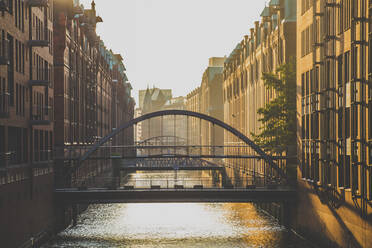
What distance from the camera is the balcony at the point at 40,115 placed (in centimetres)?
4181

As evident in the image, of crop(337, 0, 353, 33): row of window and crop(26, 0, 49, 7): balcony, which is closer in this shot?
crop(337, 0, 353, 33): row of window

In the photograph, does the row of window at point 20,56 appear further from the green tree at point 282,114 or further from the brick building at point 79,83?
the green tree at point 282,114

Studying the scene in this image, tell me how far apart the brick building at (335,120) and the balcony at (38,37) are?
17.0 metres

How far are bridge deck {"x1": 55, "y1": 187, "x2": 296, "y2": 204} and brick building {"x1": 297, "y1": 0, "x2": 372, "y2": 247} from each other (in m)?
2.16

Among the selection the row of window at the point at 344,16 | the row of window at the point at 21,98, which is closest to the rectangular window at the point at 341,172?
the row of window at the point at 344,16

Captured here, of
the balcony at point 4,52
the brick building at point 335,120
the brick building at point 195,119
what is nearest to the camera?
the brick building at point 335,120

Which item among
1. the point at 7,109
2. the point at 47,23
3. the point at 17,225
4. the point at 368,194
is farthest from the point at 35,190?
the point at 368,194

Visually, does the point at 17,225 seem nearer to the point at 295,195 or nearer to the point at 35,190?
the point at 35,190

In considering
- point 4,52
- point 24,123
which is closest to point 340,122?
point 4,52

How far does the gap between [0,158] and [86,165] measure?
3632cm

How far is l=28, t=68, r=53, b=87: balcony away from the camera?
41875mm

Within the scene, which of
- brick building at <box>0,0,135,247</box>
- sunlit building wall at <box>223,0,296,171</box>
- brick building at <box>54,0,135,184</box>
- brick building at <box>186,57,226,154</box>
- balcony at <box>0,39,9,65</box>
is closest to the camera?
balcony at <box>0,39,9,65</box>

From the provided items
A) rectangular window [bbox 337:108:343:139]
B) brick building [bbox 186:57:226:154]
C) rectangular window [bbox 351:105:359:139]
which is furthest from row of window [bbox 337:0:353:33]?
brick building [bbox 186:57:226:154]

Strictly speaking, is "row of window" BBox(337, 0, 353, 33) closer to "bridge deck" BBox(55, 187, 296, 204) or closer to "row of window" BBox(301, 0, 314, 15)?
"row of window" BBox(301, 0, 314, 15)
